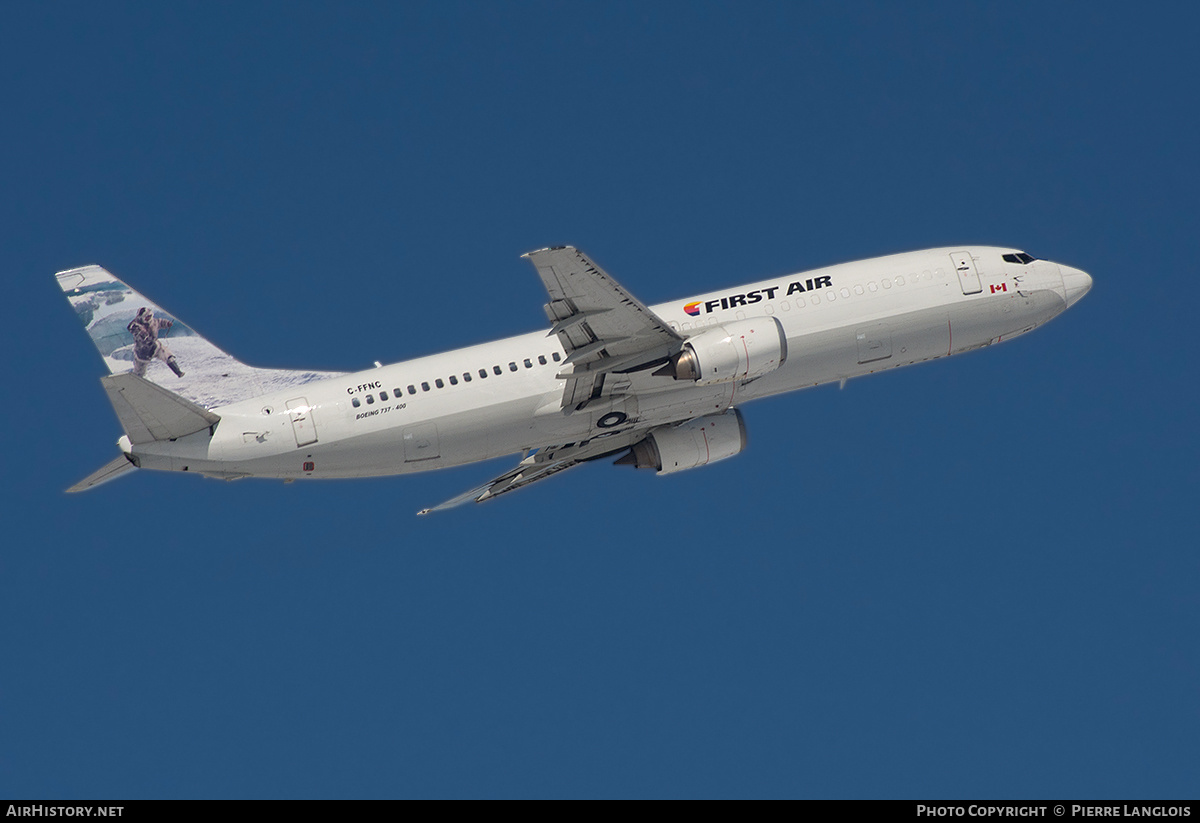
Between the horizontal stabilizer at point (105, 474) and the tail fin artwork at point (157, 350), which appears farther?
the tail fin artwork at point (157, 350)

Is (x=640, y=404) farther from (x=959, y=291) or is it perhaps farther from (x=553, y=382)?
(x=959, y=291)

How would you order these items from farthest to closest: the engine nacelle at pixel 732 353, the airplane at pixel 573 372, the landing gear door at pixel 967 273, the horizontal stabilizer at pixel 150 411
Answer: the landing gear door at pixel 967 273
the engine nacelle at pixel 732 353
the airplane at pixel 573 372
the horizontal stabilizer at pixel 150 411

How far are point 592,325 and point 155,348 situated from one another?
53.0ft

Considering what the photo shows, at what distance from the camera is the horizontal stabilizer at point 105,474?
1668 inches

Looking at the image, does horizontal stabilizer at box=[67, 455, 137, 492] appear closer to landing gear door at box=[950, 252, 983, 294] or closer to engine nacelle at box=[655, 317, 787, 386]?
engine nacelle at box=[655, 317, 787, 386]

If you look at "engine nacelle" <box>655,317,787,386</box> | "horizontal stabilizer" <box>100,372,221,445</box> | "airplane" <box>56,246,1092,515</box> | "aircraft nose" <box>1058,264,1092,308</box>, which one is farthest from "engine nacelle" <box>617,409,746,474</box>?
"horizontal stabilizer" <box>100,372,221,445</box>

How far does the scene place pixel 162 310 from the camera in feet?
155

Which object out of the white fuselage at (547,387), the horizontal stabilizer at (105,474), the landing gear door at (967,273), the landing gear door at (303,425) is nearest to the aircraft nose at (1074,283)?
the white fuselage at (547,387)

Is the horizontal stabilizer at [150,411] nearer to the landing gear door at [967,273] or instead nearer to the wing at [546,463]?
the wing at [546,463]

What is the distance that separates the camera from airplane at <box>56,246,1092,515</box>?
42.0 meters

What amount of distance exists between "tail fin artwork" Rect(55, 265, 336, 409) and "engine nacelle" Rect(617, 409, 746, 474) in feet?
39.2

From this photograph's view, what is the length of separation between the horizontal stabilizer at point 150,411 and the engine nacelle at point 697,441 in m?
15.5
